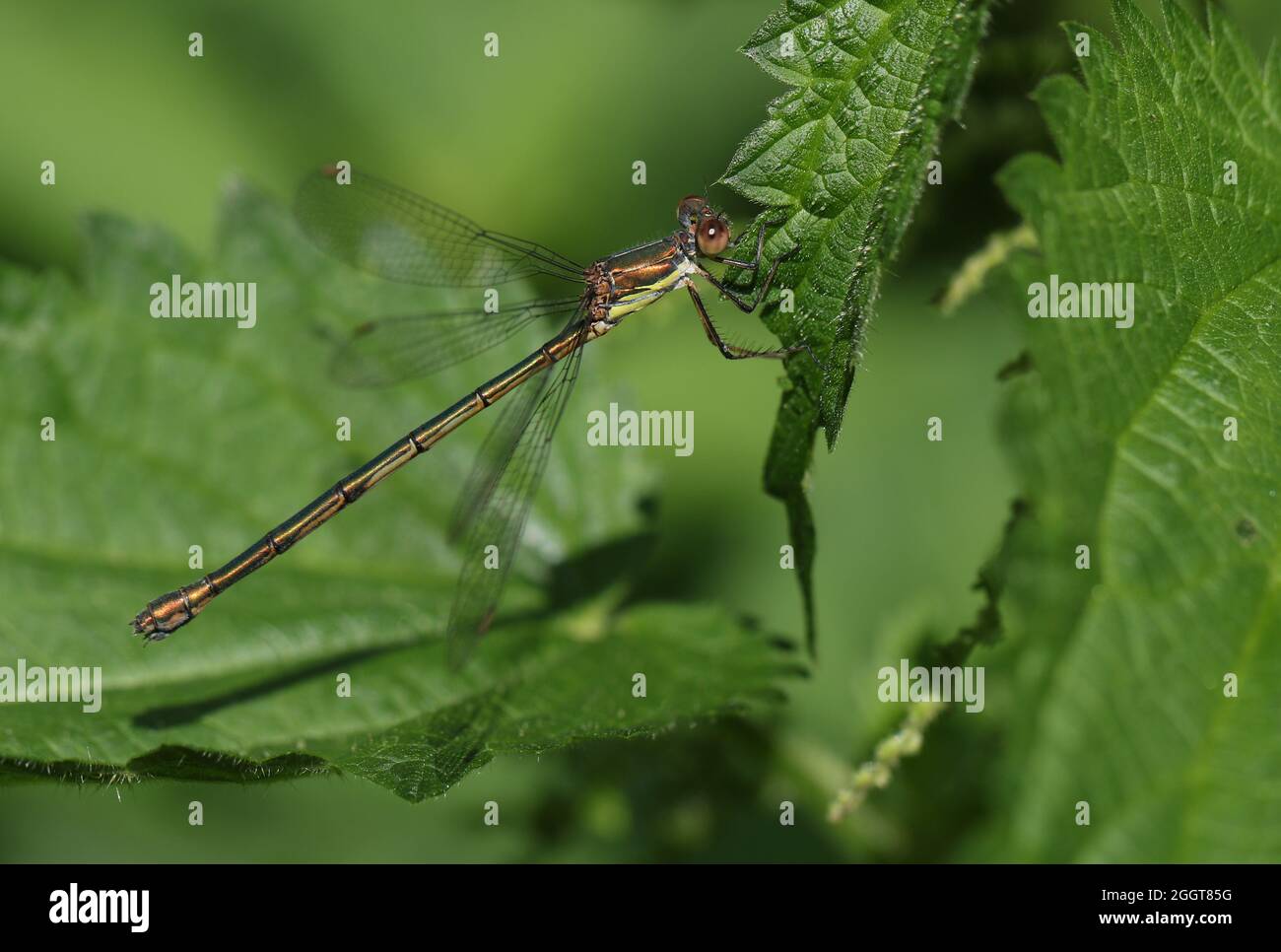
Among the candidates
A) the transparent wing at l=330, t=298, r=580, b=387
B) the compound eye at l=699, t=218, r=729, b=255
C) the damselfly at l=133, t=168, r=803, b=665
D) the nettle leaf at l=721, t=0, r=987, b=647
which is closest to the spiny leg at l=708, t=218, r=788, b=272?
the nettle leaf at l=721, t=0, r=987, b=647

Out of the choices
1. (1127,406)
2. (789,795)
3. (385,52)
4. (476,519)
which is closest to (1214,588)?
(1127,406)

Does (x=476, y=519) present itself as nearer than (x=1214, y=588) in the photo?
No

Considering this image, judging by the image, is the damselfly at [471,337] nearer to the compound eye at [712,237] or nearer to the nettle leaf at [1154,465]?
the compound eye at [712,237]

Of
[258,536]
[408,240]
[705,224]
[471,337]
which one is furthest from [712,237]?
[258,536]

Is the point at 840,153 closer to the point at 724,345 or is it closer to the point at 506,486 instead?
the point at 724,345
